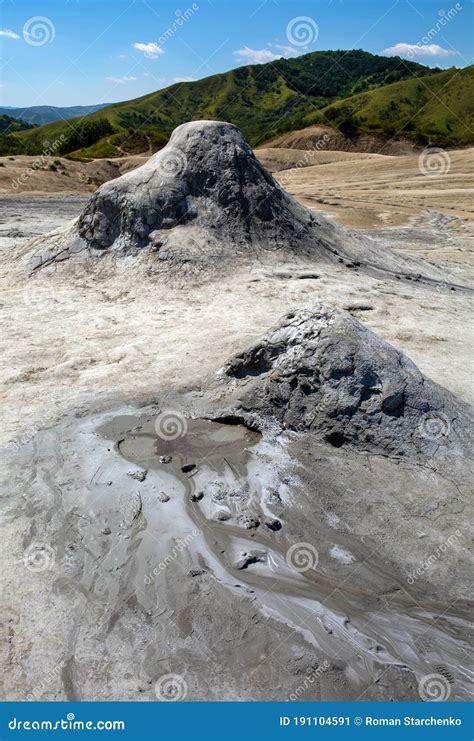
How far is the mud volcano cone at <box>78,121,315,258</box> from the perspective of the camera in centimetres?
1222

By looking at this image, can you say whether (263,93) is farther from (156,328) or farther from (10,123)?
(156,328)

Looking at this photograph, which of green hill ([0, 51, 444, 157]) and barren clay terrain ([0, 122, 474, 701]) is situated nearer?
barren clay terrain ([0, 122, 474, 701])

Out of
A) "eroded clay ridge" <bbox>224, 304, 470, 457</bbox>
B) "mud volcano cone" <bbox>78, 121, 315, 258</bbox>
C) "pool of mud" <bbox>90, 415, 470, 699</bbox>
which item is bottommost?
"pool of mud" <bbox>90, 415, 470, 699</bbox>

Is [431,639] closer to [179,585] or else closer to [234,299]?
[179,585]

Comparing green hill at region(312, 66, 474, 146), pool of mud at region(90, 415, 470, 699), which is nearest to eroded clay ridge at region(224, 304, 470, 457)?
pool of mud at region(90, 415, 470, 699)

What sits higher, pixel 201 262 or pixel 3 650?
pixel 201 262

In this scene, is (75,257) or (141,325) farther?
(75,257)

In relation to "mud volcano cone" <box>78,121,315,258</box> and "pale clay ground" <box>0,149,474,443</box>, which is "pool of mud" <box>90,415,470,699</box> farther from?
"mud volcano cone" <box>78,121,315,258</box>

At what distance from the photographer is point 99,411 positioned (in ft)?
23.4

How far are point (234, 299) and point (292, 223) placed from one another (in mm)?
3584

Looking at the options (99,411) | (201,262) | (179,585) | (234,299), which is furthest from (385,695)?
(201,262)

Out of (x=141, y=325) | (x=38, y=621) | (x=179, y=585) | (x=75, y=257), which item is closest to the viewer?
(x=38, y=621)

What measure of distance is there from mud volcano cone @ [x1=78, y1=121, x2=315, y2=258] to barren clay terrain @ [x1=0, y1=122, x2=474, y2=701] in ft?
0.23

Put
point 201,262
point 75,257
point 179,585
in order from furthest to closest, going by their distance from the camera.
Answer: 1. point 75,257
2. point 201,262
3. point 179,585
